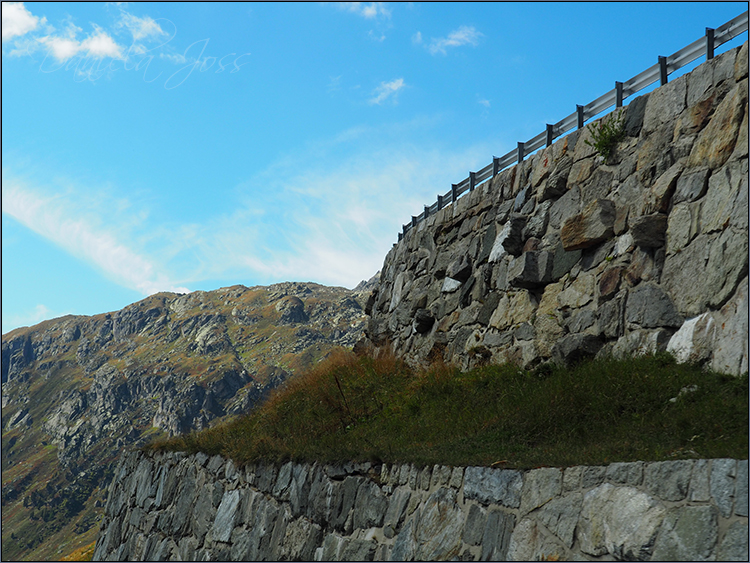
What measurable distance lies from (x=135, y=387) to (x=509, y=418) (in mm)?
170050

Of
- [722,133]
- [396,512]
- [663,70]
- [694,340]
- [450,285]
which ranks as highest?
[663,70]

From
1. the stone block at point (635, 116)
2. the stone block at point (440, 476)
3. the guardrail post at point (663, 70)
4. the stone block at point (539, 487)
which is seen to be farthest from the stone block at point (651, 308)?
the stone block at point (440, 476)

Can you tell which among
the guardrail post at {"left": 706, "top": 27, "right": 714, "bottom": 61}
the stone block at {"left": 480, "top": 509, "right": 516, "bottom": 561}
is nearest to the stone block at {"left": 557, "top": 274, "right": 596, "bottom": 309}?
the guardrail post at {"left": 706, "top": 27, "right": 714, "bottom": 61}

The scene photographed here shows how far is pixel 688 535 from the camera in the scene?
148 inches

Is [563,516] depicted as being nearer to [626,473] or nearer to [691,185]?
[626,473]

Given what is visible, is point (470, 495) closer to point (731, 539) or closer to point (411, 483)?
point (411, 483)

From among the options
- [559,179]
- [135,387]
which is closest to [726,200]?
[559,179]

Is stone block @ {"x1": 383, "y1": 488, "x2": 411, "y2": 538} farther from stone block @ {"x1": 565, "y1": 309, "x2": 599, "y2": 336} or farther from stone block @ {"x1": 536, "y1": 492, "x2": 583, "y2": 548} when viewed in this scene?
stone block @ {"x1": 565, "y1": 309, "x2": 599, "y2": 336}

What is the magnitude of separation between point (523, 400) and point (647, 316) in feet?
6.07

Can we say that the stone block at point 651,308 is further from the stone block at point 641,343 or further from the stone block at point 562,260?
the stone block at point 562,260

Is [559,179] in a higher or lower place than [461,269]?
higher

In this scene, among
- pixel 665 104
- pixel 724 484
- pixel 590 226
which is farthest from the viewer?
pixel 590 226

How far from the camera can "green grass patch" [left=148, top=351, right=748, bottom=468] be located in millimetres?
4953

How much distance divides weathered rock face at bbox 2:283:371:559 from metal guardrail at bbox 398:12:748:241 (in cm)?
11581
